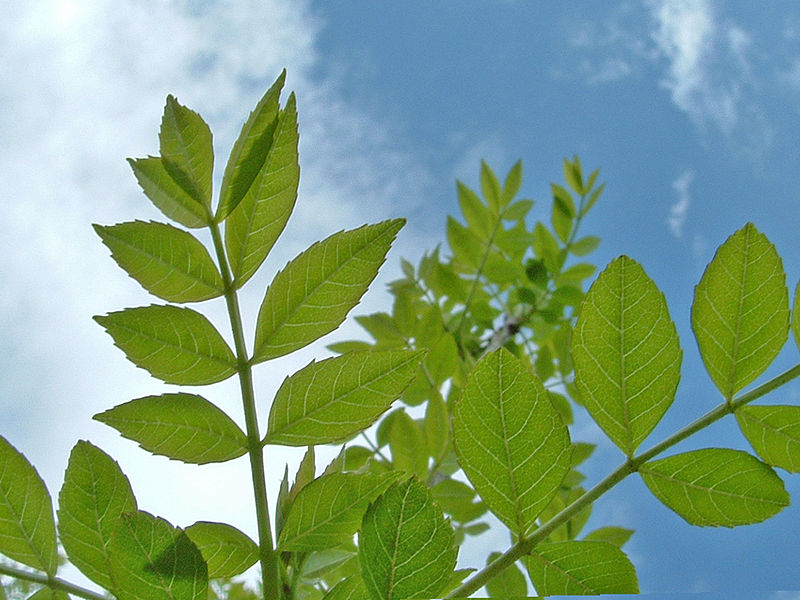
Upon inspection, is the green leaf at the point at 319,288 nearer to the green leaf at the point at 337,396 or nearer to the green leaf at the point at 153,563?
the green leaf at the point at 337,396

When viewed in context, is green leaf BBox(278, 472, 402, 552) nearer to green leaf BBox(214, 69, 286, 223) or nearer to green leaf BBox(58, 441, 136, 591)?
green leaf BBox(58, 441, 136, 591)

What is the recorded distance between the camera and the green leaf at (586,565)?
0.50m

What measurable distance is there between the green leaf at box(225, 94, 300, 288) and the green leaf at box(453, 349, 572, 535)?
21cm

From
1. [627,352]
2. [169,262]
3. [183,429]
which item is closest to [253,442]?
[183,429]

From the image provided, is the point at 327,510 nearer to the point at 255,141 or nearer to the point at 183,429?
the point at 183,429

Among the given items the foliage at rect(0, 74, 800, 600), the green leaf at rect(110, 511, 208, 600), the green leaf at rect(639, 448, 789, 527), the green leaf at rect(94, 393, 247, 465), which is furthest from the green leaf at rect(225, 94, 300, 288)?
the green leaf at rect(639, 448, 789, 527)

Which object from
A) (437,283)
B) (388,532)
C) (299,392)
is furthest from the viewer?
(437,283)

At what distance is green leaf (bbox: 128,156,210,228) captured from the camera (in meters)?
0.59

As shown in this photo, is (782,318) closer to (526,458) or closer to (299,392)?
(526,458)

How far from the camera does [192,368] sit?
1.85 ft

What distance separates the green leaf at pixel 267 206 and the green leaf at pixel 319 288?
0.03m

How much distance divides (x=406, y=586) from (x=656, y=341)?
0.21 m

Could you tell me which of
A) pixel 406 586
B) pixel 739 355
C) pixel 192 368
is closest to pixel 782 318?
pixel 739 355

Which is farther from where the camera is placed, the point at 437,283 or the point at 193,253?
the point at 437,283
